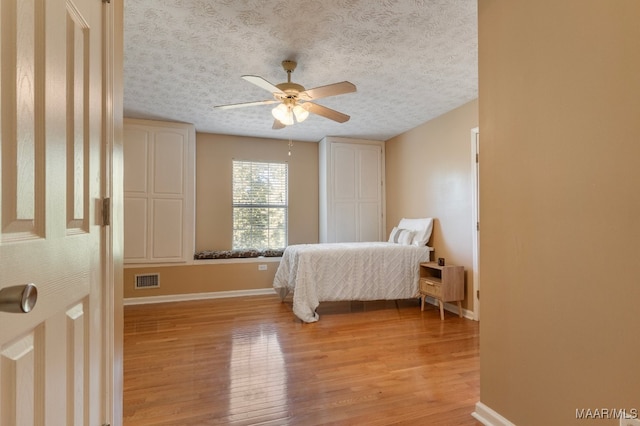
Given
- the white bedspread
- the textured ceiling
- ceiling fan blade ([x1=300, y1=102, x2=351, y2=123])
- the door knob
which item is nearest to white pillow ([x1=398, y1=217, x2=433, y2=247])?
the white bedspread

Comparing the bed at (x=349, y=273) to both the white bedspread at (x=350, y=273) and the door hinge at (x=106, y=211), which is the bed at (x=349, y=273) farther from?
the door hinge at (x=106, y=211)

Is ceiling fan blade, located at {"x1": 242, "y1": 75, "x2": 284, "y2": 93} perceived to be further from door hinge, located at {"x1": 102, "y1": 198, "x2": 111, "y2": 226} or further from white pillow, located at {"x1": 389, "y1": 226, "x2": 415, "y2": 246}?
white pillow, located at {"x1": 389, "y1": 226, "x2": 415, "y2": 246}

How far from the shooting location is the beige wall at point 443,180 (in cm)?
365

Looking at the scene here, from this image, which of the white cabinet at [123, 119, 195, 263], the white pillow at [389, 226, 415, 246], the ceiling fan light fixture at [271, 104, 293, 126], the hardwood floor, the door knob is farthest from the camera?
the white pillow at [389, 226, 415, 246]

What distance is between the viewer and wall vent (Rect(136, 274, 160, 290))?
A: 424 cm

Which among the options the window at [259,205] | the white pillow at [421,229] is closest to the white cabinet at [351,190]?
the window at [259,205]

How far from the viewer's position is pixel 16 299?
60cm

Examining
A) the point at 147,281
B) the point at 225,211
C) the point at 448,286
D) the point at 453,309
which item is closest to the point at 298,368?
the point at 448,286

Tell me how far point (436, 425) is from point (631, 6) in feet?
6.69

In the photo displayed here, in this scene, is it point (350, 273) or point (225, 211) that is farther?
point (225, 211)

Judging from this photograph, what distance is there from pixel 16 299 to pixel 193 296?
4.19 m

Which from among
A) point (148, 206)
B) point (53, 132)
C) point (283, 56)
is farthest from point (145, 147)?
point (53, 132)

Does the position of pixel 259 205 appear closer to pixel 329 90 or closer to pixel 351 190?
pixel 351 190

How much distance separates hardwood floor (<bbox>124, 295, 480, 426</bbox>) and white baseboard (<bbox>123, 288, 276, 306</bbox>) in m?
0.54
